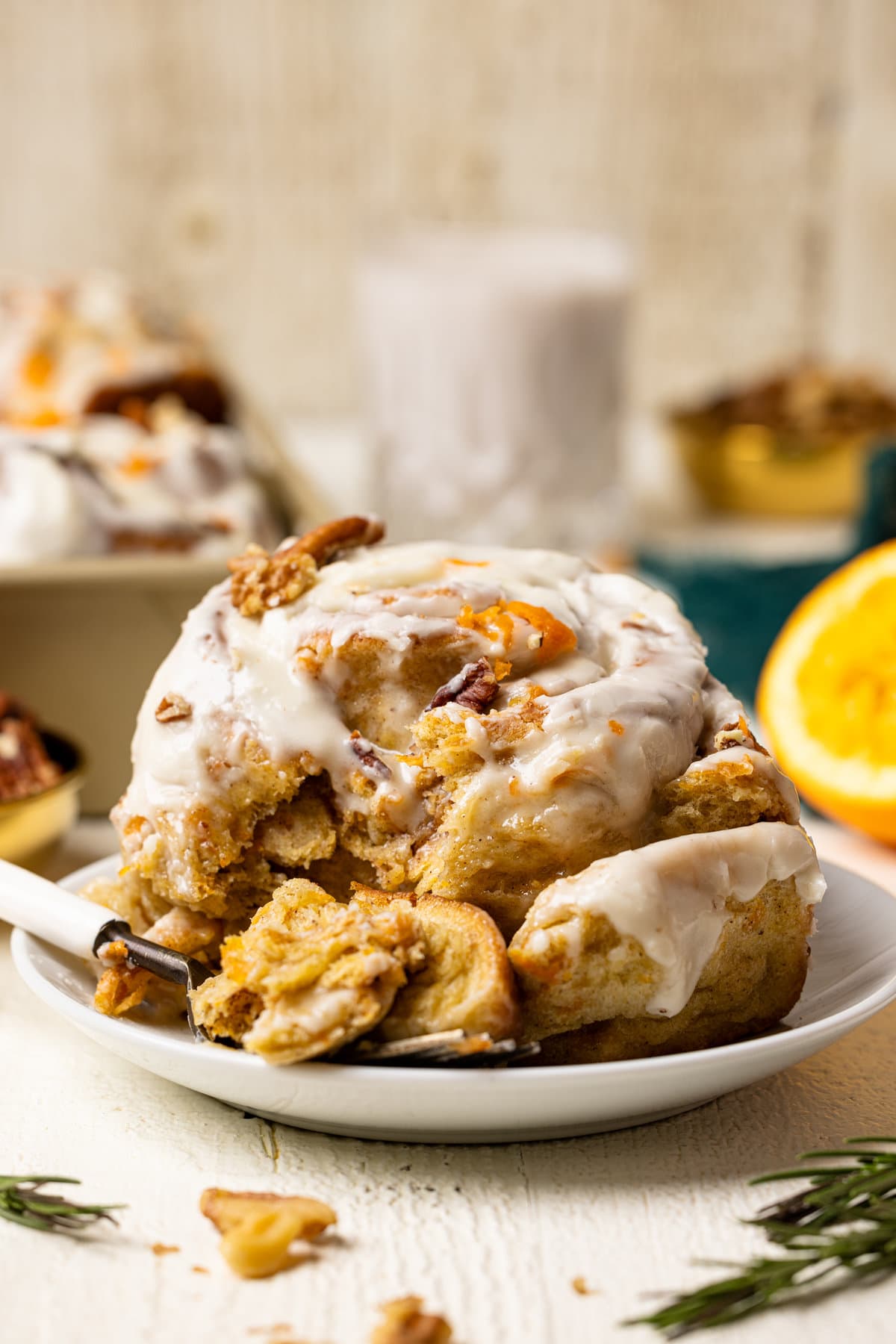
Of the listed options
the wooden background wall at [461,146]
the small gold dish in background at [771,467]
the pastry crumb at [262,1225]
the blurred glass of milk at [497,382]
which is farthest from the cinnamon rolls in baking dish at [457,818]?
the wooden background wall at [461,146]

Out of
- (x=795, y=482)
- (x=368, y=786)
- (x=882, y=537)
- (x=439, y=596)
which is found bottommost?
(x=795, y=482)

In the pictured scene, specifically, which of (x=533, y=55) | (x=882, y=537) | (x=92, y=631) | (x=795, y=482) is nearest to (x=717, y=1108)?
(x=92, y=631)

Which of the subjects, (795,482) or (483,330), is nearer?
(483,330)

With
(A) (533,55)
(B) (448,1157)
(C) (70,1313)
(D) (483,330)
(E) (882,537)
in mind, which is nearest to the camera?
(C) (70,1313)

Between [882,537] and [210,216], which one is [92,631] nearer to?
[882,537]

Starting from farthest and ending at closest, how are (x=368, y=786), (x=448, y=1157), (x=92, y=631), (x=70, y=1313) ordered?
(x=92, y=631) → (x=368, y=786) → (x=448, y=1157) → (x=70, y=1313)

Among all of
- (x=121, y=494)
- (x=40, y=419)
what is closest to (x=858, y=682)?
(x=121, y=494)

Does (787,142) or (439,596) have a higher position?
(439,596)
